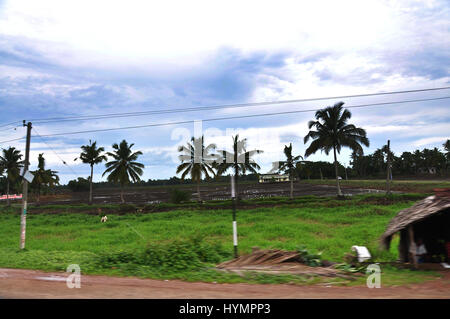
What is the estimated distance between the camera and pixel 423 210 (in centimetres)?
859

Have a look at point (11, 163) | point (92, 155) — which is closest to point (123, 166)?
point (92, 155)

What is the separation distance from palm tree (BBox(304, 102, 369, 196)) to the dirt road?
2839 cm

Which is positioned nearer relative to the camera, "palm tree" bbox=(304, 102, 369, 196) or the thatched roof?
the thatched roof

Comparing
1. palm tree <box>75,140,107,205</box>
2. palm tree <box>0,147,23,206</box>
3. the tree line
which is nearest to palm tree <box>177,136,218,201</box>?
the tree line

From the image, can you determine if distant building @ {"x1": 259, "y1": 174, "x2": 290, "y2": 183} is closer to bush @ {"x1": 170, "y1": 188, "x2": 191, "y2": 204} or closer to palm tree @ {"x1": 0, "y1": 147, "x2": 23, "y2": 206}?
bush @ {"x1": 170, "y1": 188, "x2": 191, "y2": 204}

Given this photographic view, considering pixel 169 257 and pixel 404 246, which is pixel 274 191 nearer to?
pixel 404 246

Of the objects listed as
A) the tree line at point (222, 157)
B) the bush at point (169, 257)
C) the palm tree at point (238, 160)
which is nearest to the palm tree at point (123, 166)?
the tree line at point (222, 157)

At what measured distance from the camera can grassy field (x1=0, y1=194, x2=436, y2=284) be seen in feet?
30.7

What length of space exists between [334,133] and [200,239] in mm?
28183

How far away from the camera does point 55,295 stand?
666 cm

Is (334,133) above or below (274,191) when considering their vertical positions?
above

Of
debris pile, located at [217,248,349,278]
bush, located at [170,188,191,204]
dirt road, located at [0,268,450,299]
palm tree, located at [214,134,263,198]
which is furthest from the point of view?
bush, located at [170,188,191,204]

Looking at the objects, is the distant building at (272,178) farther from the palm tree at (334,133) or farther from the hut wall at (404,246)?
the hut wall at (404,246)
